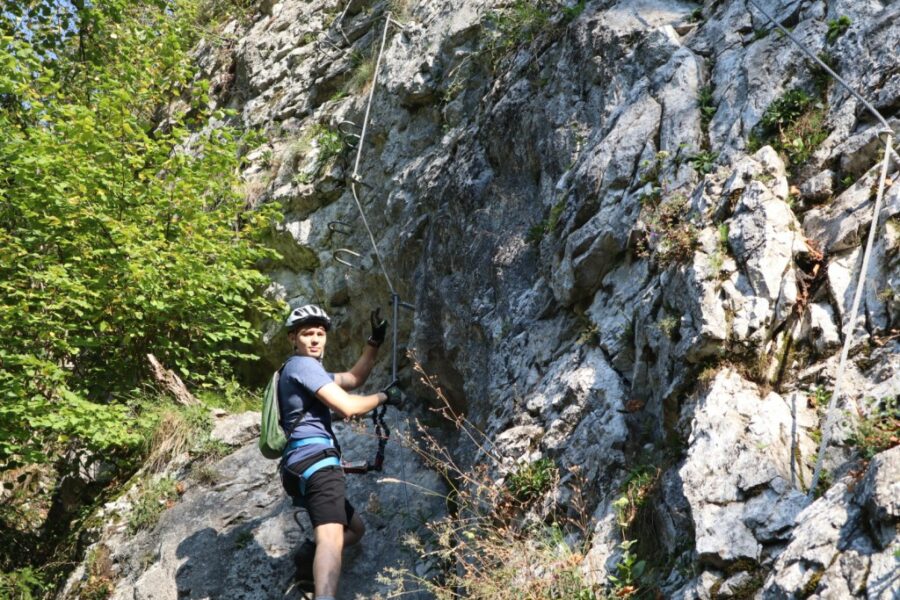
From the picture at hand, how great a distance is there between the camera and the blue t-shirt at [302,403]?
19.2 feet

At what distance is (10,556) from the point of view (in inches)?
363

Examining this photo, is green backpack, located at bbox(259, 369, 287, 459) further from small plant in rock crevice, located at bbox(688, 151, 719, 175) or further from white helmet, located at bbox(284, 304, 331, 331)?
small plant in rock crevice, located at bbox(688, 151, 719, 175)

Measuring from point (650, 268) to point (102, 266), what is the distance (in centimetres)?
663

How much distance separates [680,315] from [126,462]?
7.14 meters

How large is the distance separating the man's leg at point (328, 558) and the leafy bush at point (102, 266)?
3764mm

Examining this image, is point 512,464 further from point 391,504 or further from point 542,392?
point 391,504

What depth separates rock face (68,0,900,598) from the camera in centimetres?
399

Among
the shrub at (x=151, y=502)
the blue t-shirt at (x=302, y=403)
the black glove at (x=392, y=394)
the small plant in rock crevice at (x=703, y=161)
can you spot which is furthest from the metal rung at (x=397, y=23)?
the shrub at (x=151, y=502)

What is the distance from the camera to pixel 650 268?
556cm

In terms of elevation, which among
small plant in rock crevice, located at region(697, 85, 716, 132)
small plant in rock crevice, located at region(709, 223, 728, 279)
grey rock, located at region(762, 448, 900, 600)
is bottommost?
grey rock, located at region(762, 448, 900, 600)

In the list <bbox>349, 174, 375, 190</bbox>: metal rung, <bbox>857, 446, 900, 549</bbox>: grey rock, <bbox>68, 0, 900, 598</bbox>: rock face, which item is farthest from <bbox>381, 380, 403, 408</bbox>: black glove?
<bbox>349, 174, 375, 190</bbox>: metal rung

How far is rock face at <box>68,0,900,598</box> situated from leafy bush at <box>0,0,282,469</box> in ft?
5.10

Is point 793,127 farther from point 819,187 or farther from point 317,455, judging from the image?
point 317,455

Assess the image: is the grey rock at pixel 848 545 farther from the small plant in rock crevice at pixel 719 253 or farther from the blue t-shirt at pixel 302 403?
the blue t-shirt at pixel 302 403
